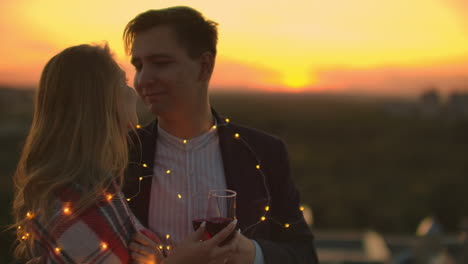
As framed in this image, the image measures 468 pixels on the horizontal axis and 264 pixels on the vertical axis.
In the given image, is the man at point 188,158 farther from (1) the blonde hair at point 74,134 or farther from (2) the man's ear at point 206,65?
(1) the blonde hair at point 74,134

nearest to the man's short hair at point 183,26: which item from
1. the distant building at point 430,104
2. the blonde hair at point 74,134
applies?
the blonde hair at point 74,134

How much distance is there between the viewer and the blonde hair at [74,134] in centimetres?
143

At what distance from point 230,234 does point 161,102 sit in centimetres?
78

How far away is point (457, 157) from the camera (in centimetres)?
3988

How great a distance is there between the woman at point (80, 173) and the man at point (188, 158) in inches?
13.2

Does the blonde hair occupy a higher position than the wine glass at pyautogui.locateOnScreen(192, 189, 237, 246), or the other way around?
the blonde hair

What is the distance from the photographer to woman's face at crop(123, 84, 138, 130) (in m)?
1.67

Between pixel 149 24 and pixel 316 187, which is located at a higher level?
pixel 149 24

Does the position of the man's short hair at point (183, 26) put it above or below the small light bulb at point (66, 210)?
above

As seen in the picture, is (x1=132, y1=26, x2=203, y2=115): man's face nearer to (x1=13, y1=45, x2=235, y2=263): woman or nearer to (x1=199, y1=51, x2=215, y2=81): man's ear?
(x1=199, y1=51, x2=215, y2=81): man's ear

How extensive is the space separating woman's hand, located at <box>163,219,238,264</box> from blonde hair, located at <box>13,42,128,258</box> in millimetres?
313

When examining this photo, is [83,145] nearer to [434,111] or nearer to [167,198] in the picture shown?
[167,198]

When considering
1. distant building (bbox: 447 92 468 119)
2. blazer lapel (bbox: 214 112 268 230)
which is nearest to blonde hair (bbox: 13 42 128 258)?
blazer lapel (bbox: 214 112 268 230)

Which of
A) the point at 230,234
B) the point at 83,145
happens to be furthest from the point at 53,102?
the point at 230,234
